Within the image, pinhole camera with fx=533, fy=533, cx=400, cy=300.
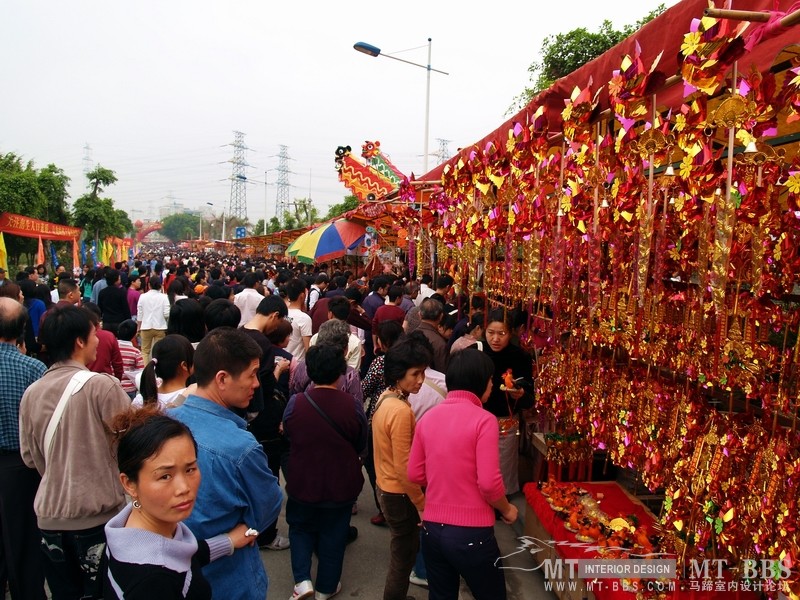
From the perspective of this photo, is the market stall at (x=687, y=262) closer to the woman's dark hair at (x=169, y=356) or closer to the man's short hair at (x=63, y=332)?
the woman's dark hair at (x=169, y=356)

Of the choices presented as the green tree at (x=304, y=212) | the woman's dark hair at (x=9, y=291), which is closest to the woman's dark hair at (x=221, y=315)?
the woman's dark hair at (x=9, y=291)

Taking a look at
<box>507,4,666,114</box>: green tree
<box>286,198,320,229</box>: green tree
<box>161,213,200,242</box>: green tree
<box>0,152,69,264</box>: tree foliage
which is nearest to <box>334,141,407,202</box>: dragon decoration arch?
<box>507,4,666,114</box>: green tree

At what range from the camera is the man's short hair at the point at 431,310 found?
13.8 feet

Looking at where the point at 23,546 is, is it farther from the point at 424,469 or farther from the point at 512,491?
the point at 512,491

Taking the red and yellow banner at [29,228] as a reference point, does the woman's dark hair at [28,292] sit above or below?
below

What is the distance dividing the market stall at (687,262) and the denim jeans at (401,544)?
109cm

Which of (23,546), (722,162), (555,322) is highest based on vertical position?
(722,162)

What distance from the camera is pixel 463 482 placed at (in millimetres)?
2158

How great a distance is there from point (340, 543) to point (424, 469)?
3.24 feet

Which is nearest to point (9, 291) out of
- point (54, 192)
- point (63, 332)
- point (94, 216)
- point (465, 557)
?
point (63, 332)

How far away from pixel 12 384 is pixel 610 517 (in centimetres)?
320

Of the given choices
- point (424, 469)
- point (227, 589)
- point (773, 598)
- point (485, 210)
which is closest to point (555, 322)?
point (485, 210)

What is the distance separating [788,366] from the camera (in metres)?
1.83

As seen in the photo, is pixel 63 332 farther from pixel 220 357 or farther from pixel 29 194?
pixel 29 194
